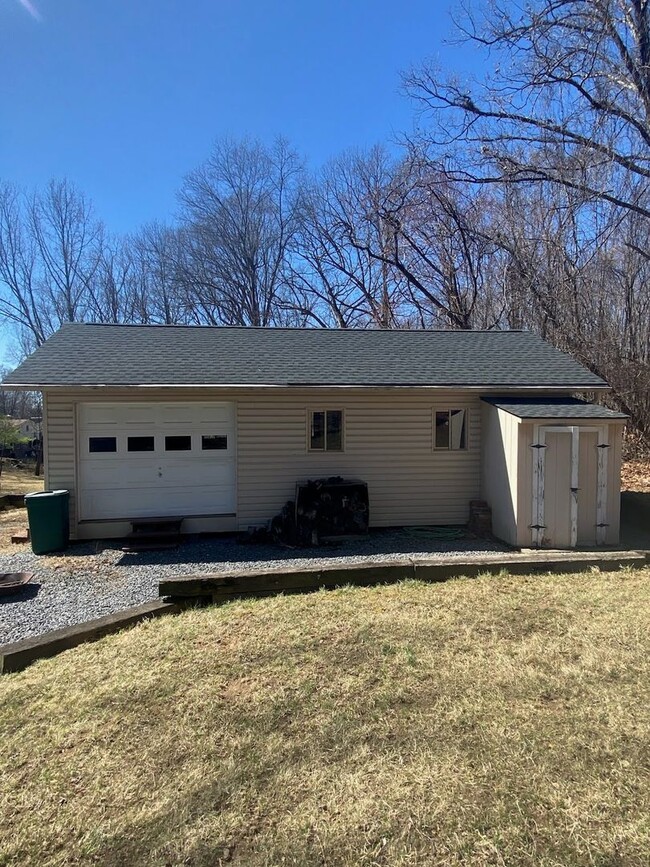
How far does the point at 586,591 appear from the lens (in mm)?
5016

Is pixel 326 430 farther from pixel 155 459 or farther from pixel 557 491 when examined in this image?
pixel 557 491

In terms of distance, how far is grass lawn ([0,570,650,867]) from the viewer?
2.06 metres

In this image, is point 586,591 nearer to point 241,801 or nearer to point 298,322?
point 241,801

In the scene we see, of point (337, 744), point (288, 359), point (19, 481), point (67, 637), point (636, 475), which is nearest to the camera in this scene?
point (337, 744)

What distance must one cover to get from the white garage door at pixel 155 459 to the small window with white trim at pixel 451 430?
12.2 ft

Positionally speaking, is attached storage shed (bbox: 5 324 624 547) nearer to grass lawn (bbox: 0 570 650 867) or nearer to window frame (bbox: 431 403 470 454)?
window frame (bbox: 431 403 470 454)

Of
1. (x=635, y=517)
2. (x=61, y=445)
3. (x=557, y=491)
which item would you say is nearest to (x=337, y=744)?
(x=557, y=491)

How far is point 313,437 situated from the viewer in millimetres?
8781

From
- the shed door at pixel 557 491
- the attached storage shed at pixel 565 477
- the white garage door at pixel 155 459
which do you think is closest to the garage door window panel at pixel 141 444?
the white garage door at pixel 155 459

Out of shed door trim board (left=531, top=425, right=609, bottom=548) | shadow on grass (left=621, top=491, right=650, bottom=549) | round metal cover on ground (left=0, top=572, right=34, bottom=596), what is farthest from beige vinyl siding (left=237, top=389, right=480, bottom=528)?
round metal cover on ground (left=0, top=572, right=34, bottom=596)

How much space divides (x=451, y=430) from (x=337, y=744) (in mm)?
6977

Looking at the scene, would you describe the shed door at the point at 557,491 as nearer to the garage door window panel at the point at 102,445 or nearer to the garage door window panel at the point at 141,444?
the garage door window panel at the point at 141,444

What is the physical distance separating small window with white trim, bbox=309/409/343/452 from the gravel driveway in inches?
67.0

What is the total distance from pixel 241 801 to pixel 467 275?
67.4 feet
